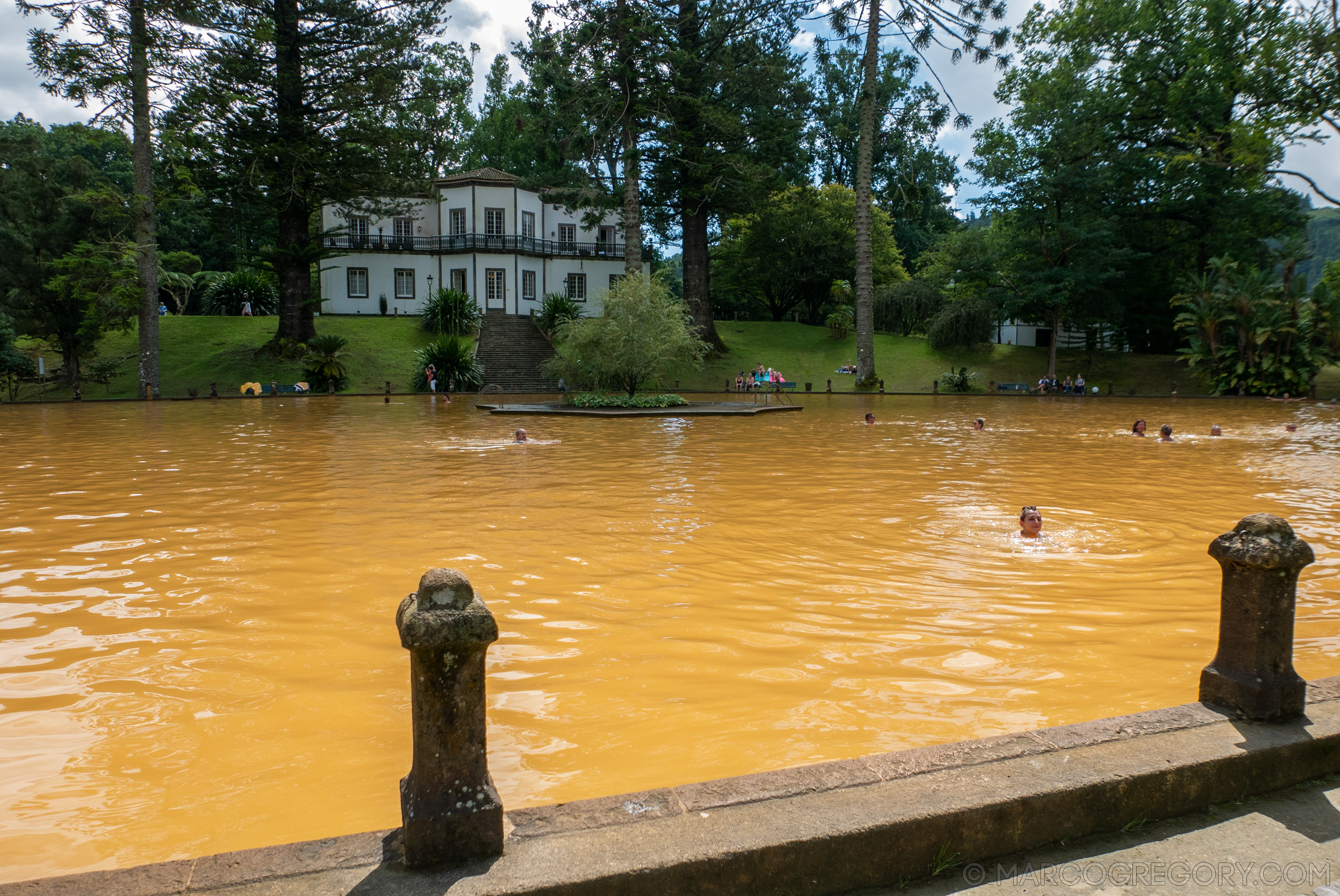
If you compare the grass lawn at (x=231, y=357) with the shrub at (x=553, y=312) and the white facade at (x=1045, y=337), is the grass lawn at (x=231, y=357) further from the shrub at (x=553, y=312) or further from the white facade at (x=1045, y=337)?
the white facade at (x=1045, y=337)

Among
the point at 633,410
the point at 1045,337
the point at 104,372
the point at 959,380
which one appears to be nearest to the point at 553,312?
the point at 104,372

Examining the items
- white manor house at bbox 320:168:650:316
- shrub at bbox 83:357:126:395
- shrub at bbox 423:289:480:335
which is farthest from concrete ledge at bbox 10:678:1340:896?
white manor house at bbox 320:168:650:316

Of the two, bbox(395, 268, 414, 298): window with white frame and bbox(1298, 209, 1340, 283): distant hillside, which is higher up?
bbox(1298, 209, 1340, 283): distant hillside

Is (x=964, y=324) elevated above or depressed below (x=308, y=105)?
below

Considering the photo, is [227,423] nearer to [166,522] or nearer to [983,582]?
[166,522]

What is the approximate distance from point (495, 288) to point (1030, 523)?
153 ft

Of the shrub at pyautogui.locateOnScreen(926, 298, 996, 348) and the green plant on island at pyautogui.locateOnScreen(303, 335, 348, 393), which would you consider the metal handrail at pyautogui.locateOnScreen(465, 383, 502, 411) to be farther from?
the shrub at pyautogui.locateOnScreen(926, 298, 996, 348)

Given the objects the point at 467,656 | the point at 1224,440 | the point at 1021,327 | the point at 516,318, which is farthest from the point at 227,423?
the point at 1021,327

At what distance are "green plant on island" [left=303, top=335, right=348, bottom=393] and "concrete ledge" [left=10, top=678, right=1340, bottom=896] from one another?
33.5 meters

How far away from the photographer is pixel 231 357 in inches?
Answer: 1427

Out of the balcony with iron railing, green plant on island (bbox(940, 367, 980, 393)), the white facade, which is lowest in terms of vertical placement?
green plant on island (bbox(940, 367, 980, 393))

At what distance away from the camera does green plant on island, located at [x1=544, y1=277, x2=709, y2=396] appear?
25.1 meters

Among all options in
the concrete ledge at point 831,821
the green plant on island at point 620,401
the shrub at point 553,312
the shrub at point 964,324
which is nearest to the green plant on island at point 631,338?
the green plant on island at point 620,401

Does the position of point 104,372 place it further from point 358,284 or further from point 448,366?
point 358,284
